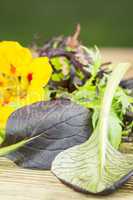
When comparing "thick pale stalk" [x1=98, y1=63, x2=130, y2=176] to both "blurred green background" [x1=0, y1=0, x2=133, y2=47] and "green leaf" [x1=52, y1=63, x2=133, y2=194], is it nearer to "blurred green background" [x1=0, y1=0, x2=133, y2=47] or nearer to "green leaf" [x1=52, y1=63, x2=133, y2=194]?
"green leaf" [x1=52, y1=63, x2=133, y2=194]

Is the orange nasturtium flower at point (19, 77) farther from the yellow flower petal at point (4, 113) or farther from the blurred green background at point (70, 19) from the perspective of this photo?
the blurred green background at point (70, 19)

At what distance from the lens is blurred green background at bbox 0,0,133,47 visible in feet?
14.1

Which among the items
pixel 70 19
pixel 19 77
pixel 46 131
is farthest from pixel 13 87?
pixel 70 19

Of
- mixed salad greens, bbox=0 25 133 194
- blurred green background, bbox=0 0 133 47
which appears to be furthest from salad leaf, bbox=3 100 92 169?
blurred green background, bbox=0 0 133 47

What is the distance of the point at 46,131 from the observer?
753mm

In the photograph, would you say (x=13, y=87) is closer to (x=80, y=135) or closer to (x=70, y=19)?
(x=80, y=135)

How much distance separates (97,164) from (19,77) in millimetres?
213

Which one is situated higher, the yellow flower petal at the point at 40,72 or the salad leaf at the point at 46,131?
the yellow flower petal at the point at 40,72

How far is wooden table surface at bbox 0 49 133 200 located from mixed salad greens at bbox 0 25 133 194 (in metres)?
0.01

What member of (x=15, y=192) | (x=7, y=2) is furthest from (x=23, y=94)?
(x=7, y=2)

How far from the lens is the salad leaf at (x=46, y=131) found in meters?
0.75

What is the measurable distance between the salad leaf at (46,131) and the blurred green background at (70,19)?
3.33 meters

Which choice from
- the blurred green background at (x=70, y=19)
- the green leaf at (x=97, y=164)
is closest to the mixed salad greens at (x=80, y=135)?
the green leaf at (x=97, y=164)

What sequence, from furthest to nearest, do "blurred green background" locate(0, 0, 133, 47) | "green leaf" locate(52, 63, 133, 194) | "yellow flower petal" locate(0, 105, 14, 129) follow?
"blurred green background" locate(0, 0, 133, 47)
"yellow flower petal" locate(0, 105, 14, 129)
"green leaf" locate(52, 63, 133, 194)
